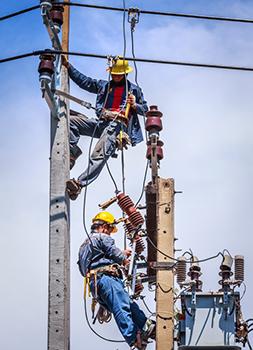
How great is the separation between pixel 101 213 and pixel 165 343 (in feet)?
7.91

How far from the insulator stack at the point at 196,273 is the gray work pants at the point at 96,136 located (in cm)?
156

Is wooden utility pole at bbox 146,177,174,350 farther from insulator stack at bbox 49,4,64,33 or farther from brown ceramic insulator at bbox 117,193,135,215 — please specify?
insulator stack at bbox 49,4,64,33

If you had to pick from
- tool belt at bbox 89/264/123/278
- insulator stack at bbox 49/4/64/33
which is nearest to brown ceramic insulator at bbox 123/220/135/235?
tool belt at bbox 89/264/123/278

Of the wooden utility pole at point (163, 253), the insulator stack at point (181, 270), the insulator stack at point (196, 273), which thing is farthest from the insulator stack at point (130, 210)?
the insulator stack at point (181, 270)

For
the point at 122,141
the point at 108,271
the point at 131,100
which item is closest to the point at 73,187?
the point at 108,271

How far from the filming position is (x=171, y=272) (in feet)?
41.9

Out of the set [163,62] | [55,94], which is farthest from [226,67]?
[55,94]

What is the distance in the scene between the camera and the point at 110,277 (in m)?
13.9

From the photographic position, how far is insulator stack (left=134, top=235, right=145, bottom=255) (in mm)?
13984

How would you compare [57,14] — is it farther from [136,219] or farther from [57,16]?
[136,219]

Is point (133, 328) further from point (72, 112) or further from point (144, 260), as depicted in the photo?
point (72, 112)

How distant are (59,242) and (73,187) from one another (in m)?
0.68

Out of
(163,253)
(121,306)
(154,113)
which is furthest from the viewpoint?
(121,306)

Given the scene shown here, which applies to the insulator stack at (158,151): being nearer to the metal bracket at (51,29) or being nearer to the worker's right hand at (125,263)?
the worker's right hand at (125,263)
